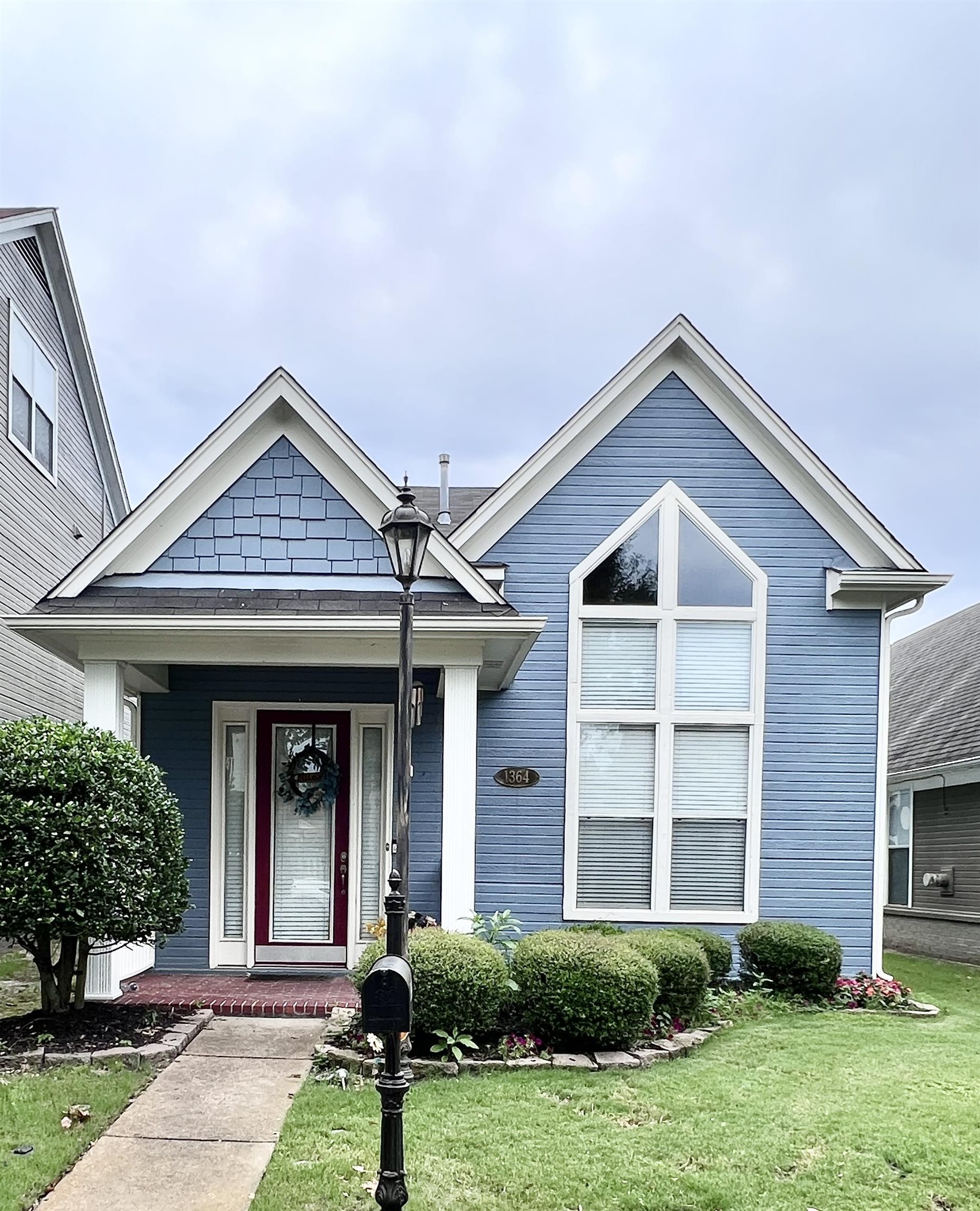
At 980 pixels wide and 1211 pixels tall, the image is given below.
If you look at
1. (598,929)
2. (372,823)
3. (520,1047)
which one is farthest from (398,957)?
(372,823)

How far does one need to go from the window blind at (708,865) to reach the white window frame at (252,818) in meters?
2.80

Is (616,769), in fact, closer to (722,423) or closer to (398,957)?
(722,423)

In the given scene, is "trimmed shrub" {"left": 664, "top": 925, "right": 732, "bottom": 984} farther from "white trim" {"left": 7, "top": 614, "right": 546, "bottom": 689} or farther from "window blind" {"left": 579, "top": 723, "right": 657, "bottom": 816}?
"white trim" {"left": 7, "top": 614, "right": 546, "bottom": 689}

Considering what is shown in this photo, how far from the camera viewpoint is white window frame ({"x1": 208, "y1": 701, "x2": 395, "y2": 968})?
30.6ft

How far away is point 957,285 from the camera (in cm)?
2172

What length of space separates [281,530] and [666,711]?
407 centimetres

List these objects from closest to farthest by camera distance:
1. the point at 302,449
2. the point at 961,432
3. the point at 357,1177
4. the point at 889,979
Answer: the point at 357,1177
the point at 302,449
the point at 889,979
the point at 961,432

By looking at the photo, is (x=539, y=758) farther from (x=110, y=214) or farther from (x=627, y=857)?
(x=110, y=214)

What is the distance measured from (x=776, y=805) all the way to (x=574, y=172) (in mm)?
17087

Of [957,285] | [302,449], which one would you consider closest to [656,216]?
[957,285]

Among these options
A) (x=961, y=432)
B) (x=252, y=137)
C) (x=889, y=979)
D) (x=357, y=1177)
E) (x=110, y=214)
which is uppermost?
(x=110, y=214)

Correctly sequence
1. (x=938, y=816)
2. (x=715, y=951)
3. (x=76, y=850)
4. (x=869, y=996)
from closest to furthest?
1. (x=76, y=850)
2. (x=715, y=951)
3. (x=869, y=996)
4. (x=938, y=816)

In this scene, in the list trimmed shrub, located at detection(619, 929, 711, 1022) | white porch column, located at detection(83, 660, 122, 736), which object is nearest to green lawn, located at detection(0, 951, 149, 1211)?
white porch column, located at detection(83, 660, 122, 736)

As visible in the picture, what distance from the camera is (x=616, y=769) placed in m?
9.82
